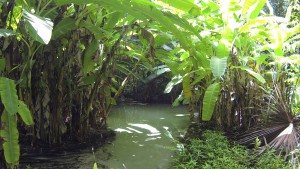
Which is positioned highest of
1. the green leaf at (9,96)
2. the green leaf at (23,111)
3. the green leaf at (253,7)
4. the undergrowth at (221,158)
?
the green leaf at (253,7)

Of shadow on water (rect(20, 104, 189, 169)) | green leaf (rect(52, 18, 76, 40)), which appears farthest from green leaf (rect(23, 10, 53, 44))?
shadow on water (rect(20, 104, 189, 169))

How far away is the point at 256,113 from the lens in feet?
11.9

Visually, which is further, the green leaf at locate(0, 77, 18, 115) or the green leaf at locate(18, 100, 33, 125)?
the green leaf at locate(18, 100, 33, 125)

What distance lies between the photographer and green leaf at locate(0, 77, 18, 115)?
5.94ft

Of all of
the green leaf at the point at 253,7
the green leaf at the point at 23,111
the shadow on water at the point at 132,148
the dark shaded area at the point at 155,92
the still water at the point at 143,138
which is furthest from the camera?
the dark shaded area at the point at 155,92

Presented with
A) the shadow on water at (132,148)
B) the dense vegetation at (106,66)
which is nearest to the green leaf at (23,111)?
the dense vegetation at (106,66)

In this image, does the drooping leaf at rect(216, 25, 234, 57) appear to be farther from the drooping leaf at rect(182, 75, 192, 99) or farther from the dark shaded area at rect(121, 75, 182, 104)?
the dark shaded area at rect(121, 75, 182, 104)

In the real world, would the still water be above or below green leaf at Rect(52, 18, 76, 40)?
below

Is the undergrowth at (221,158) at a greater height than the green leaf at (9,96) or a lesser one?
lesser

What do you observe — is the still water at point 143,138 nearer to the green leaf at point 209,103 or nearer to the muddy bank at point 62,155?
the muddy bank at point 62,155

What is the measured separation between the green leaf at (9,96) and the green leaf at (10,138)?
13cm

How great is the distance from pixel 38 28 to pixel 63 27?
2.67 ft

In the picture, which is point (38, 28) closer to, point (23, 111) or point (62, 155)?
point (23, 111)

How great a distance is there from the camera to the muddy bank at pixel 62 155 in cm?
266
